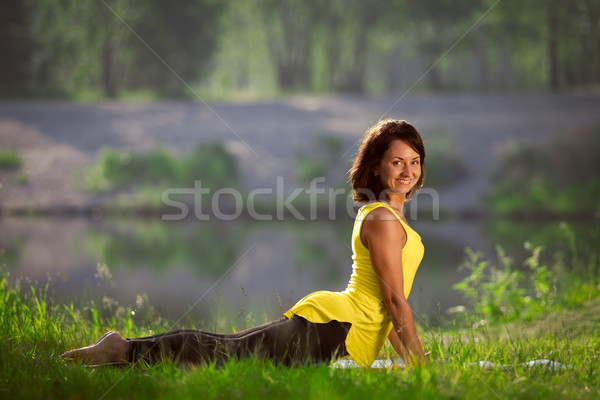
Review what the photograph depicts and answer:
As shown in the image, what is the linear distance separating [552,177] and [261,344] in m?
15.3

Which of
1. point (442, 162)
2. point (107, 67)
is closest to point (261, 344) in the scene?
point (442, 162)

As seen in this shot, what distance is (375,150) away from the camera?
151 inches

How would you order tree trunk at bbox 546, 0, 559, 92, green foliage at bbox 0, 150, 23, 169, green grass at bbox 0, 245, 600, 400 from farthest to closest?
tree trunk at bbox 546, 0, 559, 92
green foliage at bbox 0, 150, 23, 169
green grass at bbox 0, 245, 600, 400

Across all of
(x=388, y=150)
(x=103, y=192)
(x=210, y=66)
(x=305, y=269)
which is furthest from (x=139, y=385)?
(x=210, y=66)

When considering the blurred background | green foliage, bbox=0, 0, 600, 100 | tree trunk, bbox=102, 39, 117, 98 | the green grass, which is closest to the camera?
the green grass

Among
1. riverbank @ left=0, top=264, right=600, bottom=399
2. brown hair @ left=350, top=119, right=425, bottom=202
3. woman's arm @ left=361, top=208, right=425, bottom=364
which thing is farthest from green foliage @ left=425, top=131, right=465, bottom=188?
woman's arm @ left=361, top=208, right=425, bottom=364

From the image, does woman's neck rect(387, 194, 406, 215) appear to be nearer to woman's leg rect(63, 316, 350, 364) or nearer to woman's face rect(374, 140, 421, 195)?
woman's face rect(374, 140, 421, 195)

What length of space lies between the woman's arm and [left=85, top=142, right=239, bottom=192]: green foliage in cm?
1470

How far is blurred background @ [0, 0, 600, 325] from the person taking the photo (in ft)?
37.1

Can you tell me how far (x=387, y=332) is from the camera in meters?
3.88

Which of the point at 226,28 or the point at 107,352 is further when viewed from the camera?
the point at 226,28

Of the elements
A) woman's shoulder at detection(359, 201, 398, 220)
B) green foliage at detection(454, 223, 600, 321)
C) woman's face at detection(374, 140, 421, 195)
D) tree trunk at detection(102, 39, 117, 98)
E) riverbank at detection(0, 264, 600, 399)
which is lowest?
green foliage at detection(454, 223, 600, 321)

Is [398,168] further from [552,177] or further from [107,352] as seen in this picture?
[552,177]

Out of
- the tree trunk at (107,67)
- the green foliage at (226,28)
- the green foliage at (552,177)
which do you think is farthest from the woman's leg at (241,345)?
the tree trunk at (107,67)
